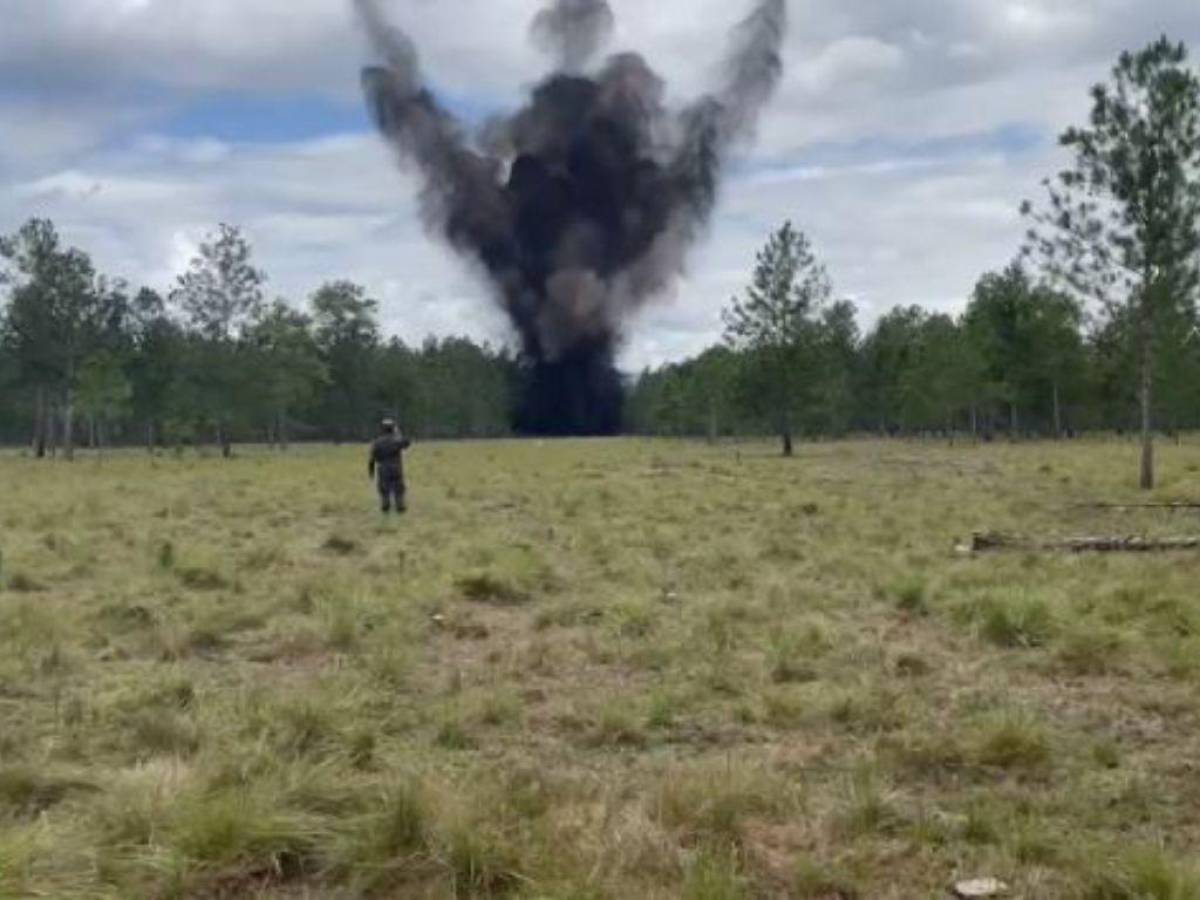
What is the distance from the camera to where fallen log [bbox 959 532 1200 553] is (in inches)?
647

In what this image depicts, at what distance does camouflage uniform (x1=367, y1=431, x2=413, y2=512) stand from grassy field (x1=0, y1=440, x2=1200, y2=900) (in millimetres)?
4637

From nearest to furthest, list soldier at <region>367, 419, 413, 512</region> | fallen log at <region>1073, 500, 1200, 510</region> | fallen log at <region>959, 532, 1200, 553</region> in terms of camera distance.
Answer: fallen log at <region>959, 532, 1200, 553</region> → fallen log at <region>1073, 500, 1200, 510</region> → soldier at <region>367, 419, 413, 512</region>

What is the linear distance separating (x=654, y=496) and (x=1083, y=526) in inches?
396

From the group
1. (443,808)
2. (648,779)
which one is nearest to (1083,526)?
(648,779)

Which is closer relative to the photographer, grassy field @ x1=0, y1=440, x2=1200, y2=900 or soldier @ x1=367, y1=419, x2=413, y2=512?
grassy field @ x1=0, y1=440, x2=1200, y2=900

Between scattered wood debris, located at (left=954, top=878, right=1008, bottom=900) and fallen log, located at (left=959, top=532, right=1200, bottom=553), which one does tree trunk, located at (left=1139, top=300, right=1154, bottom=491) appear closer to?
fallen log, located at (left=959, top=532, right=1200, bottom=553)

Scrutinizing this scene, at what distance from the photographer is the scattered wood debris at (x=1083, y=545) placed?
16438 mm

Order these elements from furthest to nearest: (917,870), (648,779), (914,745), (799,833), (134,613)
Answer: (134,613), (914,745), (648,779), (799,833), (917,870)

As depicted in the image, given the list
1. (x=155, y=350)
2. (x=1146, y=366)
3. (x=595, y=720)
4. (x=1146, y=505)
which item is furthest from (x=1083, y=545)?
(x=155, y=350)

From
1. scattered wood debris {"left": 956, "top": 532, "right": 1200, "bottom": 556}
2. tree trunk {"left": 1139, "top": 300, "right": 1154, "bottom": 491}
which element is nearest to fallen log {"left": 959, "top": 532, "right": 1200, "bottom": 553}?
scattered wood debris {"left": 956, "top": 532, "right": 1200, "bottom": 556}

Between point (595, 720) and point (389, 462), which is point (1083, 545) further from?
point (389, 462)

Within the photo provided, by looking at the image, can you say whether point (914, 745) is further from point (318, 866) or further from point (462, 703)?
point (318, 866)

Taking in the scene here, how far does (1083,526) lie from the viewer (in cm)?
2072

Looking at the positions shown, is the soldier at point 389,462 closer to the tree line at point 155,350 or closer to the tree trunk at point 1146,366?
the tree trunk at point 1146,366
